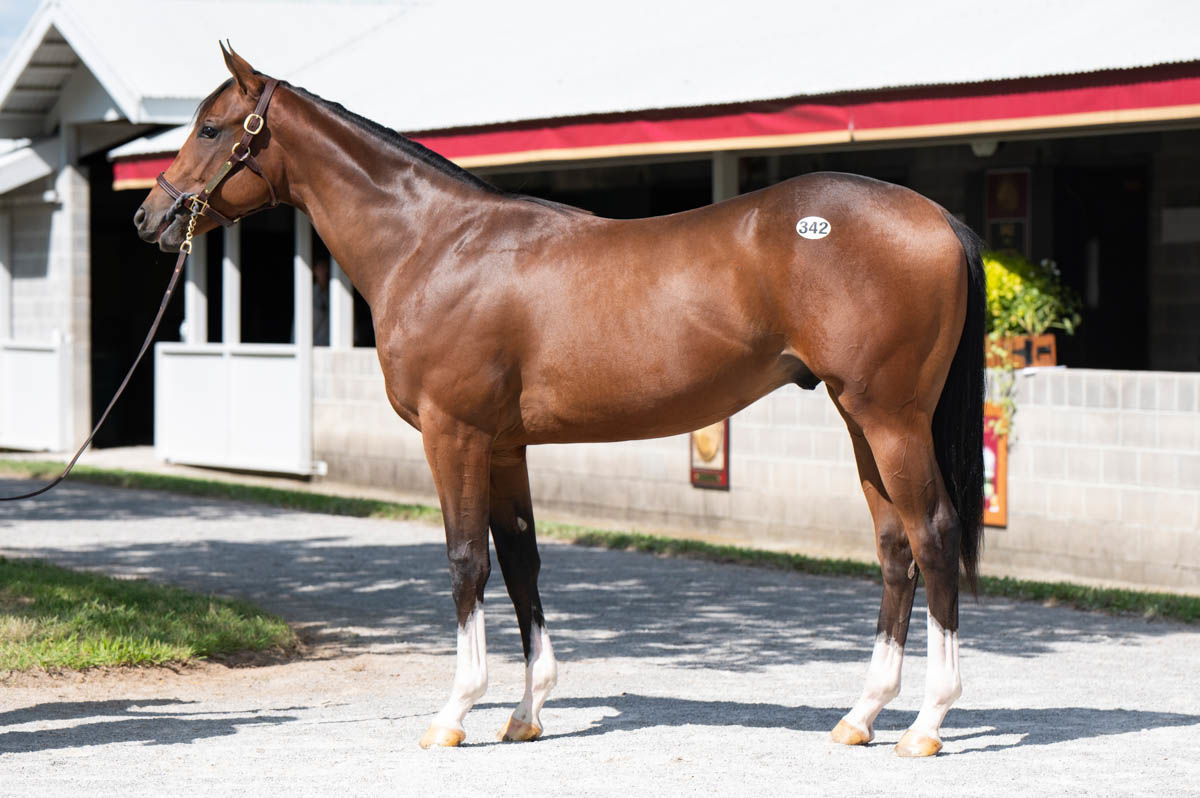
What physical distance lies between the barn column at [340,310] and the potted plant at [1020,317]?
6.86 meters

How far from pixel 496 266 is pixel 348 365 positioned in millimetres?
10419

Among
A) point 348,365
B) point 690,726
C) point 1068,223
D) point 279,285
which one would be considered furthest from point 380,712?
point 279,285

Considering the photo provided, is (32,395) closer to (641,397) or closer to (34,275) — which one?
(34,275)

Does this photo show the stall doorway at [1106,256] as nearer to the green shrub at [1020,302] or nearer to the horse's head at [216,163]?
the green shrub at [1020,302]

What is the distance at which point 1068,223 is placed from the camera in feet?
44.3

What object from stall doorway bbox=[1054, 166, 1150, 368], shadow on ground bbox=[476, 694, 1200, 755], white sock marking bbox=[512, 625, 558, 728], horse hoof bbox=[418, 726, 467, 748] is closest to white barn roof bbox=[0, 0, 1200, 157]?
stall doorway bbox=[1054, 166, 1150, 368]

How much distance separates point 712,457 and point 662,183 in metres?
4.26

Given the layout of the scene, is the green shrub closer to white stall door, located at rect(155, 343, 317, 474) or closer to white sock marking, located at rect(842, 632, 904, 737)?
white sock marking, located at rect(842, 632, 904, 737)

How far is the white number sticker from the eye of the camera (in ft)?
19.3

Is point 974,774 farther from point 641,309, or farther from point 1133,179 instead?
point 1133,179

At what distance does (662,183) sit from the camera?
16.7 metres

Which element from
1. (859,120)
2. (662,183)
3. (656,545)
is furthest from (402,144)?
(662,183)

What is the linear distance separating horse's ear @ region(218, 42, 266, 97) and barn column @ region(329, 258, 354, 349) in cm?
983

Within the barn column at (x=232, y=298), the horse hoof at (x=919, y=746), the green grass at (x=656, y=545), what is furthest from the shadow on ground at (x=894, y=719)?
the barn column at (x=232, y=298)
